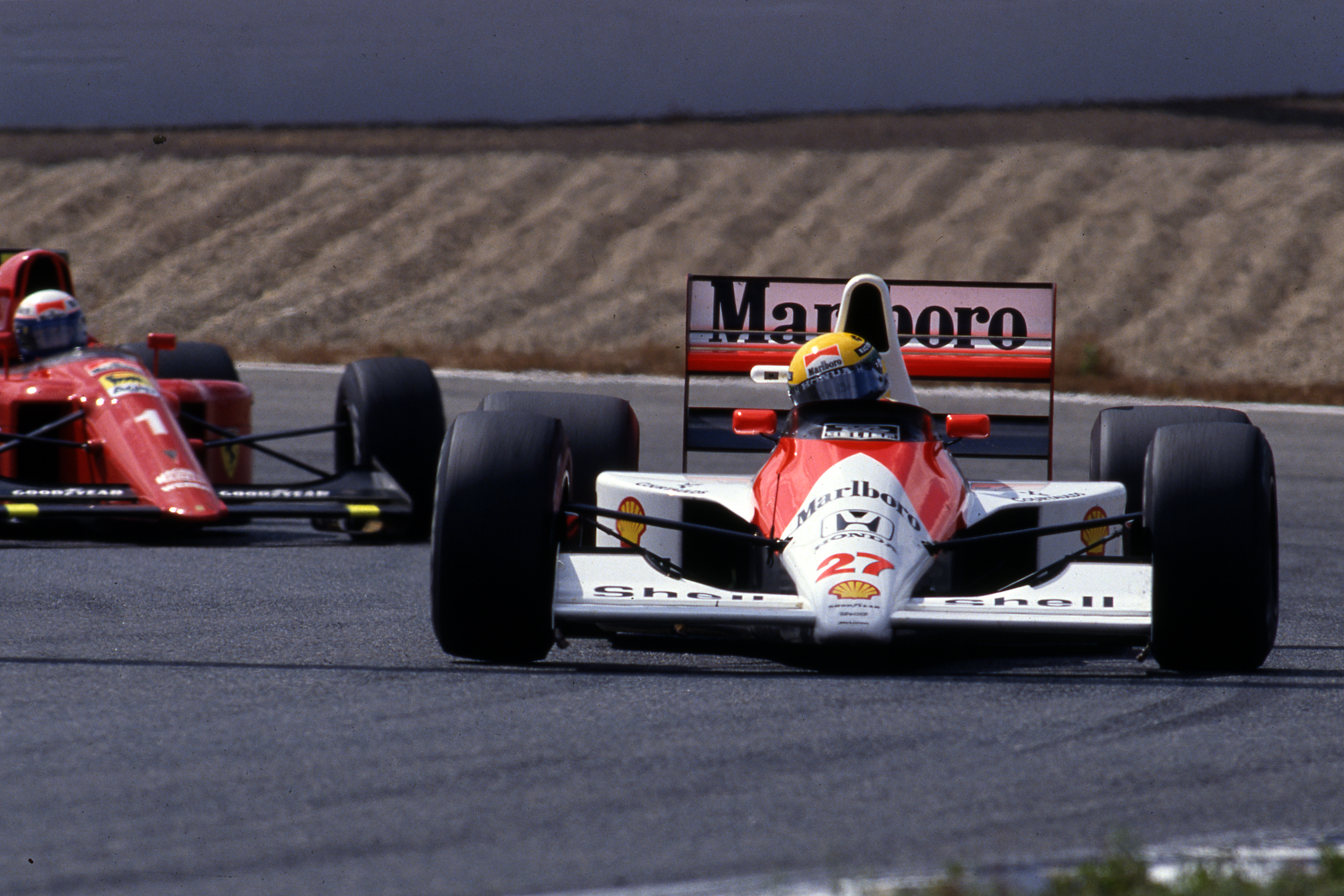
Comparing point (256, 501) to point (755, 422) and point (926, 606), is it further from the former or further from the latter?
point (926, 606)

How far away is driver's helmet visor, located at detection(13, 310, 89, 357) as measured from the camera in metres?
9.97

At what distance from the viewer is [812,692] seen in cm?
516

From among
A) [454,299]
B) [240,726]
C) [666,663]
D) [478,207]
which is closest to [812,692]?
[666,663]

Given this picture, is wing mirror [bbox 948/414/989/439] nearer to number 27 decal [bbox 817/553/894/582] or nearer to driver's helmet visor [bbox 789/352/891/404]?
driver's helmet visor [bbox 789/352/891/404]

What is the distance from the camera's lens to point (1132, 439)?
23.9ft

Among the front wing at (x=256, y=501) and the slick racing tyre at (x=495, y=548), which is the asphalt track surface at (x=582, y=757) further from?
the front wing at (x=256, y=501)

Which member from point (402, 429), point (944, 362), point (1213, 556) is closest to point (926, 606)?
point (1213, 556)

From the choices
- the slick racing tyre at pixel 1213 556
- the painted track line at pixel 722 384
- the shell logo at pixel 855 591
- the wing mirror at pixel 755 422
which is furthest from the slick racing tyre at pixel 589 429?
the painted track line at pixel 722 384

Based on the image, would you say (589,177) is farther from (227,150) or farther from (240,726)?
(240,726)

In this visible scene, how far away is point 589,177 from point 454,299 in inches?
162

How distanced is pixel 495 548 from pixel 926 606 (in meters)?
1.22

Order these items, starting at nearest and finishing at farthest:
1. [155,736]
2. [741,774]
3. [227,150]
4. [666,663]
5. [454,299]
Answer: [741,774] < [155,736] < [666,663] < [454,299] < [227,150]

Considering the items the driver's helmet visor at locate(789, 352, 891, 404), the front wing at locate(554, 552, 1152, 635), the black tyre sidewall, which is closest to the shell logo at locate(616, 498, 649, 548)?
the driver's helmet visor at locate(789, 352, 891, 404)

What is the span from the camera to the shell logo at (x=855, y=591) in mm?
5340
